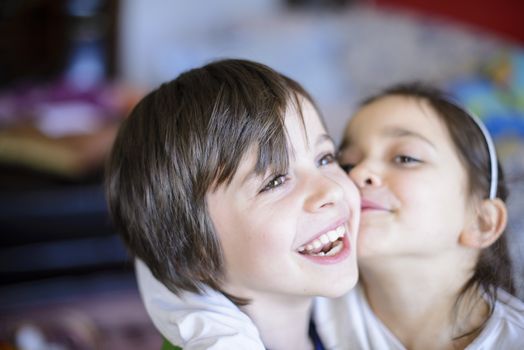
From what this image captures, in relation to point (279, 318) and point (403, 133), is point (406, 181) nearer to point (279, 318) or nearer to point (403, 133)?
point (403, 133)

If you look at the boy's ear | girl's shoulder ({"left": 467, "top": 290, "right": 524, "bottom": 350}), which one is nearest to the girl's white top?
girl's shoulder ({"left": 467, "top": 290, "right": 524, "bottom": 350})

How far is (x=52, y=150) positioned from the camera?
2381 mm

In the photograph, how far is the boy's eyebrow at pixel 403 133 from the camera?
1138 mm

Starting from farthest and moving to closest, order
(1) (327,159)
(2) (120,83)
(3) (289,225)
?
(2) (120,83)
(1) (327,159)
(3) (289,225)

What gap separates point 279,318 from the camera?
1104 mm

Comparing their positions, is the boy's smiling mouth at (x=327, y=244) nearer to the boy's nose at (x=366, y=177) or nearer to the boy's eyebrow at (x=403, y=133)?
the boy's nose at (x=366, y=177)

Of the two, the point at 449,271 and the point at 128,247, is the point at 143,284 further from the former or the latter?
the point at 449,271

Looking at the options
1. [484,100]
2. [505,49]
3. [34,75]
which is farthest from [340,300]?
[34,75]

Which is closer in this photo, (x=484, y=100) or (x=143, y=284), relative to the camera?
(x=143, y=284)

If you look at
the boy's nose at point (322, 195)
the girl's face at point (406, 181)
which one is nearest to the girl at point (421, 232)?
the girl's face at point (406, 181)

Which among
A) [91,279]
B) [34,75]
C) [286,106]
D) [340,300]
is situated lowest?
[91,279]

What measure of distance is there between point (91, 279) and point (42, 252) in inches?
7.9

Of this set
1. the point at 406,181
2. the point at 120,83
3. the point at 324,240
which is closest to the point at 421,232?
the point at 406,181

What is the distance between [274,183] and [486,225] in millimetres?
391
